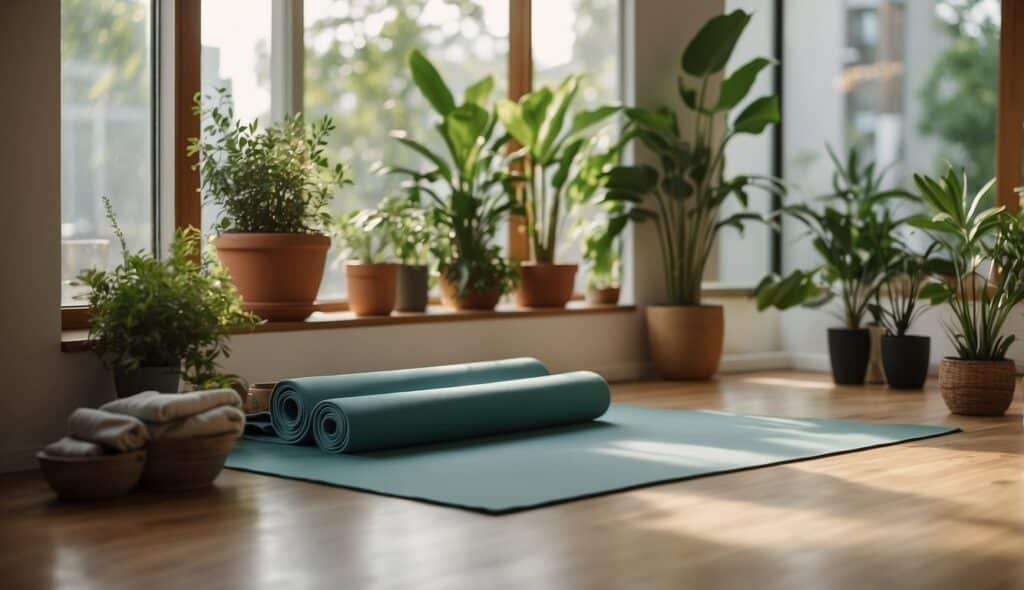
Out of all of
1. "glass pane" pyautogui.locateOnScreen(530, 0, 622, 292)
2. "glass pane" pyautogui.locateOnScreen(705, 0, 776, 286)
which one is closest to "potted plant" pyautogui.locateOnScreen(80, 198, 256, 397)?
"glass pane" pyautogui.locateOnScreen(530, 0, 622, 292)

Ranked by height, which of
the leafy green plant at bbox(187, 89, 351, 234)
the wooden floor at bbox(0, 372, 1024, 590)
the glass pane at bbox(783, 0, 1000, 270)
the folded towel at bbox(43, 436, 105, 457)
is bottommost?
the wooden floor at bbox(0, 372, 1024, 590)

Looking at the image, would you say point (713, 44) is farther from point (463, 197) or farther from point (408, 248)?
point (408, 248)

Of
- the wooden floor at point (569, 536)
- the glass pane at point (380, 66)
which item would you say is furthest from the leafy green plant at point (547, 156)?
the wooden floor at point (569, 536)

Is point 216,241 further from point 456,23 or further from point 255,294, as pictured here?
point 456,23

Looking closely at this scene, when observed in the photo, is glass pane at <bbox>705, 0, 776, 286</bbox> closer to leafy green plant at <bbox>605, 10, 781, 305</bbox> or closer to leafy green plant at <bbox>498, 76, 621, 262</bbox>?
leafy green plant at <bbox>605, 10, 781, 305</bbox>

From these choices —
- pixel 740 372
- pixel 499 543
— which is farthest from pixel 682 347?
pixel 499 543

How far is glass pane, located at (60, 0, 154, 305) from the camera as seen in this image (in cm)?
476

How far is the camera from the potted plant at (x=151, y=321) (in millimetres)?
3939

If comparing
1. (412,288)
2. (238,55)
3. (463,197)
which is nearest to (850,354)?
(463,197)

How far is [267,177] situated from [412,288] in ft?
3.65

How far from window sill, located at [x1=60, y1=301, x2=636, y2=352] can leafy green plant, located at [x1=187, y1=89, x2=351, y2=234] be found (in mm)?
354

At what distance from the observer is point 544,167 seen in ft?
19.8

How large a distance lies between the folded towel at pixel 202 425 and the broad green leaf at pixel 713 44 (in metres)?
3.40

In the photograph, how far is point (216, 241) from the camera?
4.86 metres
